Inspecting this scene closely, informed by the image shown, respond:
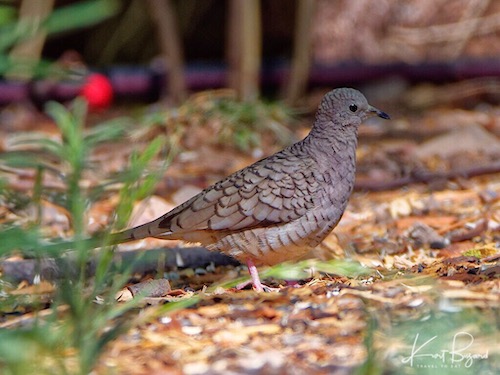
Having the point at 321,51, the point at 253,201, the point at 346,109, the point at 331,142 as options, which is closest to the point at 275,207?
the point at 253,201

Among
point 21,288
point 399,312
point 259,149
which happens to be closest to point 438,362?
point 399,312

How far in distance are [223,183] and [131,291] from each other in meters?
0.70

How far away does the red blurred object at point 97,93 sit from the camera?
9391 mm

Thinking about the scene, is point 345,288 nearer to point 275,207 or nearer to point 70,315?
point 275,207

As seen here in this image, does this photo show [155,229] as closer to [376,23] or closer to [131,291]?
[131,291]

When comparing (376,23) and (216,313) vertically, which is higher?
(376,23)

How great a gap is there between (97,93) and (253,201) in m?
5.45

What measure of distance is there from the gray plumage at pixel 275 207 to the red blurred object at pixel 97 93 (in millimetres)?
5227

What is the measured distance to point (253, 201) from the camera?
423 centimetres

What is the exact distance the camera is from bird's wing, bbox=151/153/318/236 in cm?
420

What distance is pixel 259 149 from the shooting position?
7.32m

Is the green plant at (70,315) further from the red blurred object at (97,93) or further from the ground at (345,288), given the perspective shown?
the red blurred object at (97,93)

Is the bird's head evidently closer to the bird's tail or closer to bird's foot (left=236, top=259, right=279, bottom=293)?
bird's foot (left=236, top=259, right=279, bottom=293)

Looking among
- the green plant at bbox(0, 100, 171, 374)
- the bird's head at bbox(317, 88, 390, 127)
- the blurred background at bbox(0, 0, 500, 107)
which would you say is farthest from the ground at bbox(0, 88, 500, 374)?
the blurred background at bbox(0, 0, 500, 107)
